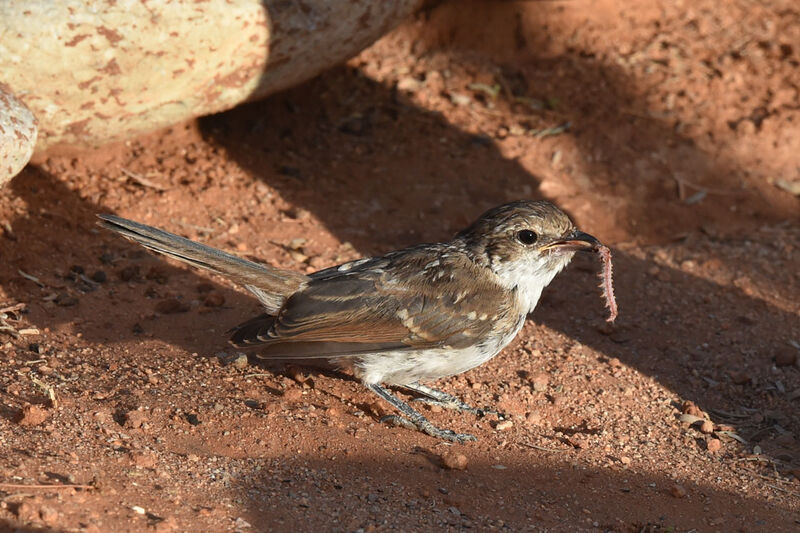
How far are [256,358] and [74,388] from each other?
1303mm

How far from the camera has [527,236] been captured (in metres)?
6.19

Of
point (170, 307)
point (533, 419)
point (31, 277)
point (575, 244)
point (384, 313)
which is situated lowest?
point (533, 419)

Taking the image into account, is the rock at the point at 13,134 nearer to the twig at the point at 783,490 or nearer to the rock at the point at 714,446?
the rock at the point at 714,446

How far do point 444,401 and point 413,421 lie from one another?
43cm

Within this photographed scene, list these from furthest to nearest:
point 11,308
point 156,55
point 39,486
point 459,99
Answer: point 459,99 → point 156,55 → point 11,308 → point 39,486

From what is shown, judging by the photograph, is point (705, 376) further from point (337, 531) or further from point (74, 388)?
point (74, 388)

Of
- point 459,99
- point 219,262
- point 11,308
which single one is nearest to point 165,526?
point 219,262

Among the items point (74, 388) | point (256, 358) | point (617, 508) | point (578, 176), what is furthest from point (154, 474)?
point (578, 176)

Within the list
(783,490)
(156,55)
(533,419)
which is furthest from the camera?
(156,55)

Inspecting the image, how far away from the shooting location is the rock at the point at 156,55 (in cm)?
699

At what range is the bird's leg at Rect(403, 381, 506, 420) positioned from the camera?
20.8ft

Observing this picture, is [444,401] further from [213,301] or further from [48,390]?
[48,390]

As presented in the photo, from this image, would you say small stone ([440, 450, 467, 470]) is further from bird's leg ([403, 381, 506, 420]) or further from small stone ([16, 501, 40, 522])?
small stone ([16, 501, 40, 522])

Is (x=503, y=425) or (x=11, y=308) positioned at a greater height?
(x=11, y=308)
